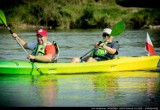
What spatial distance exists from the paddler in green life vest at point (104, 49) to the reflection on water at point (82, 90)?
54cm

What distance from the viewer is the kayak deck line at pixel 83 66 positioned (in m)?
12.5

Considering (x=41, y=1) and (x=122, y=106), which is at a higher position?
(x=122, y=106)

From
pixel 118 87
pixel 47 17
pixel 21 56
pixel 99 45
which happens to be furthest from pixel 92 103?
pixel 47 17

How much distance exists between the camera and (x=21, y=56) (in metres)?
19.0

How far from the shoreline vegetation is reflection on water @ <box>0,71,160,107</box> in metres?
37.5

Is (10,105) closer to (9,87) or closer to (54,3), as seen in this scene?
(9,87)

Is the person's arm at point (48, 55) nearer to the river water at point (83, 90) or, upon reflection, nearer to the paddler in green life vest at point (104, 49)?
the river water at point (83, 90)

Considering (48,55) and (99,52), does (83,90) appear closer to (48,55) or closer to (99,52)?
(48,55)

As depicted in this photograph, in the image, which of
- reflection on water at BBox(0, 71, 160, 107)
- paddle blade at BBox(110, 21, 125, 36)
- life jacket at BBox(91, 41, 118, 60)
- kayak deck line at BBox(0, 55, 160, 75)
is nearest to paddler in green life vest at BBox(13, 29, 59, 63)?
kayak deck line at BBox(0, 55, 160, 75)

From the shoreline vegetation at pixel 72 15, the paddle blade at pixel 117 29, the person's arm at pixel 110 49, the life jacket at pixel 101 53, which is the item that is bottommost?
the shoreline vegetation at pixel 72 15

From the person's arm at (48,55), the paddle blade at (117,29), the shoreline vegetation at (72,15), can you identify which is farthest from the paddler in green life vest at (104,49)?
the shoreline vegetation at (72,15)

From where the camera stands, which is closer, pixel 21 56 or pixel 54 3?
pixel 21 56

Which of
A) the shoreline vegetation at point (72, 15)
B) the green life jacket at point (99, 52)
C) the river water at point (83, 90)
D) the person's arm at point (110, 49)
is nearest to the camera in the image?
the river water at point (83, 90)

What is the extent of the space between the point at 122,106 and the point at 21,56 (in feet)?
34.6
